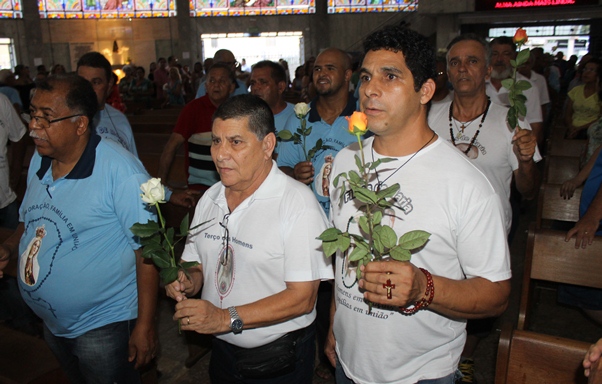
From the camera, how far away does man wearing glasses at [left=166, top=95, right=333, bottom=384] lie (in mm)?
1910

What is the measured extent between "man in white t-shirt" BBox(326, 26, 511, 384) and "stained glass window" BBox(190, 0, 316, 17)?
69.6 ft

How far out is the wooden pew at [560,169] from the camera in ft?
15.6

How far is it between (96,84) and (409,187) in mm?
2601

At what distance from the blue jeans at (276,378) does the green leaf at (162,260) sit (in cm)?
56

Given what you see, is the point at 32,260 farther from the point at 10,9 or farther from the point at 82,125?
the point at 10,9

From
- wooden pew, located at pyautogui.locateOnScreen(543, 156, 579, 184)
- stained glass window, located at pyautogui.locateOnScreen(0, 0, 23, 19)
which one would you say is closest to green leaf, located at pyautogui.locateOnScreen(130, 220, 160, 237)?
wooden pew, located at pyautogui.locateOnScreen(543, 156, 579, 184)

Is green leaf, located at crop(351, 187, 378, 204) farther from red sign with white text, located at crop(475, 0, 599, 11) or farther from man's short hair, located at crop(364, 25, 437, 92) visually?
red sign with white text, located at crop(475, 0, 599, 11)

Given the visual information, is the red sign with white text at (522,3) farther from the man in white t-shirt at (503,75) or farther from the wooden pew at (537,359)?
the wooden pew at (537,359)

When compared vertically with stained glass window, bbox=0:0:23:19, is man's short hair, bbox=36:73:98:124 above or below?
below

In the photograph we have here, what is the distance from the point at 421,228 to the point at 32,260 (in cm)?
168

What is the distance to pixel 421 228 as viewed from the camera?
65.5 inches

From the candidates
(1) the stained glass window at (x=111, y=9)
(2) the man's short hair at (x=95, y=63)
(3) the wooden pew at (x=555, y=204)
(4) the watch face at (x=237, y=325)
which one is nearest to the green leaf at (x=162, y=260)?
(4) the watch face at (x=237, y=325)

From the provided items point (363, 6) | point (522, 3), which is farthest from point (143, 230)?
point (363, 6)

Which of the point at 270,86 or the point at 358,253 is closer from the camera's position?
the point at 358,253
